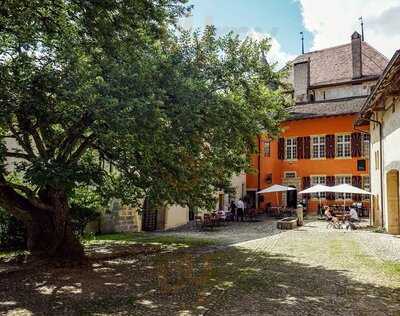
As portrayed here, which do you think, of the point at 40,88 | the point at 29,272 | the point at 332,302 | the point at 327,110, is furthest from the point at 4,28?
the point at 327,110

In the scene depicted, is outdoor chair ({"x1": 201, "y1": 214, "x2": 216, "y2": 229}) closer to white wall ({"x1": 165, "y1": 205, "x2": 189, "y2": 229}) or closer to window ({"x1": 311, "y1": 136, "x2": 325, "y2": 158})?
white wall ({"x1": 165, "y1": 205, "x2": 189, "y2": 229})

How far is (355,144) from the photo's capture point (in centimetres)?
2977

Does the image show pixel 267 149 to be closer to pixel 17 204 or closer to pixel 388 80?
pixel 388 80

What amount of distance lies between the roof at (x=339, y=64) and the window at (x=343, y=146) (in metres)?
6.86

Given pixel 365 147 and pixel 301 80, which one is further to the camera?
pixel 301 80

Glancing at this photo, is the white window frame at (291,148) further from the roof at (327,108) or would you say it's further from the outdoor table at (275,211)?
the outdoor table at (275,211)

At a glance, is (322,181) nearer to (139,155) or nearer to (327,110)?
(327,110)

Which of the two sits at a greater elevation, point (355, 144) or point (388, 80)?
point (355, 144)

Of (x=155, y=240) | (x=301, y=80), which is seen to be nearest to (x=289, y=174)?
(x=301, y=80)

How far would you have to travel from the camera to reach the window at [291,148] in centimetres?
3269

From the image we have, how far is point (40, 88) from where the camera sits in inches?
334

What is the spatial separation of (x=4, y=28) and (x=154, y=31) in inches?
126

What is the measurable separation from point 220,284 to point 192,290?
0.78 metres

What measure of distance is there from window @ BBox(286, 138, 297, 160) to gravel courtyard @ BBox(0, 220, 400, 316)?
19188 mm
